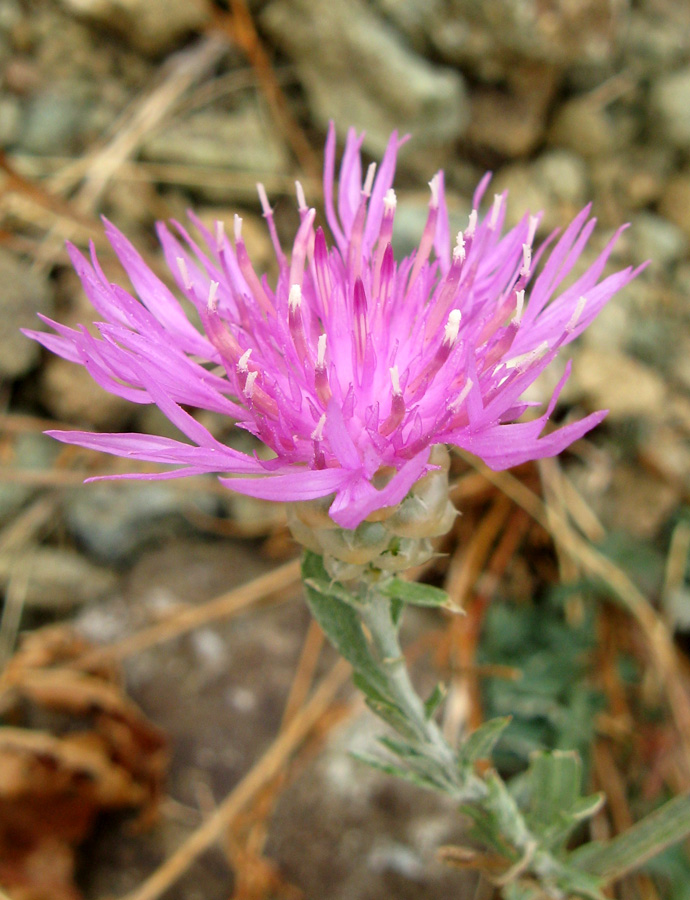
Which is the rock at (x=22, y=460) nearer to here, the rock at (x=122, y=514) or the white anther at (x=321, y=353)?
the rock at (x=122, y=514)

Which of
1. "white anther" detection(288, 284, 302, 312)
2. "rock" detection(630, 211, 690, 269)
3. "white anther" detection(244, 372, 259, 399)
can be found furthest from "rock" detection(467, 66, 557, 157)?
"white anther" detection(244, 372, 259, 399)

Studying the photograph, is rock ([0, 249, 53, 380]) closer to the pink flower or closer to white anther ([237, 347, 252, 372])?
the pink flower

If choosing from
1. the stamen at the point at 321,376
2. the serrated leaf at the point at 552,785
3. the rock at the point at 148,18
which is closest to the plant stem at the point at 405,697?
the serrated leaf at the point at 552,785

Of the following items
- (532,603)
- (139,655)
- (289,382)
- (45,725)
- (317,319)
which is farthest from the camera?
(532,603)

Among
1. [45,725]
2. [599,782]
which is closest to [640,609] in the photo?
[599,782]

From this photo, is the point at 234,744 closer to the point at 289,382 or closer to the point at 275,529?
the point at 275,529

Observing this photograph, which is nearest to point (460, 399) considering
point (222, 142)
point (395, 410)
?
point (395, 410)
